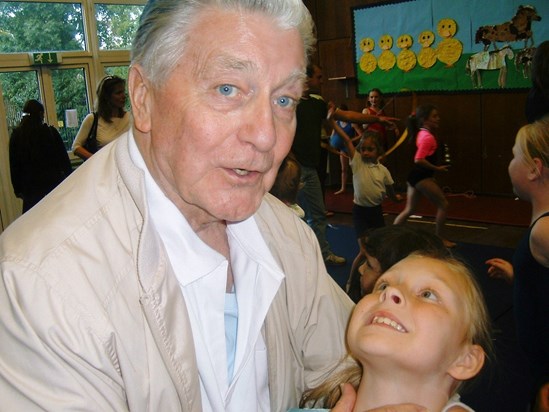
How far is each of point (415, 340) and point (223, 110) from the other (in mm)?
691

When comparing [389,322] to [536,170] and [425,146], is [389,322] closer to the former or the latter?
[536,170]

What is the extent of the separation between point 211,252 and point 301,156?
12.9 ft

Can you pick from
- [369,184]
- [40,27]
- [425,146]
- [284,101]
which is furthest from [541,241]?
[40,27]

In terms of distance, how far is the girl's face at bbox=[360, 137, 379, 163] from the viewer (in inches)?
177

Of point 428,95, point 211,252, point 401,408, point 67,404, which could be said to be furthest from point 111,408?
point 428,95

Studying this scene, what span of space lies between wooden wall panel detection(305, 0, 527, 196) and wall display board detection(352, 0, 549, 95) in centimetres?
16

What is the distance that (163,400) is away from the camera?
3.26ft

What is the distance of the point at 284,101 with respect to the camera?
115cm

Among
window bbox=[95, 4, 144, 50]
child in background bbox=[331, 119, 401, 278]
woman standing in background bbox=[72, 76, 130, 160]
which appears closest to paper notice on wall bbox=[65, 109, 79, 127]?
window bbox=[95, 4, 144, 50]

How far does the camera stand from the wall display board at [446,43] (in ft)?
23.6

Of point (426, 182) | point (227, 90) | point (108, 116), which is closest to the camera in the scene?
point (227, 90)

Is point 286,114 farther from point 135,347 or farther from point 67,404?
point 67,404

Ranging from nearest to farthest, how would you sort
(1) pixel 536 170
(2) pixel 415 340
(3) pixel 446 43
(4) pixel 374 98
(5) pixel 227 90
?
(5) pixel 227 90 → (2) pixel 415 340 → (1) pixel 536 170 → (3) pixel 446 43 → (4) pixel 374 98

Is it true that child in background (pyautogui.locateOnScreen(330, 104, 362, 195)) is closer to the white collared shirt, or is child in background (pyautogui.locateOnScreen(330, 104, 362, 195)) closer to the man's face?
the white collared shirt
